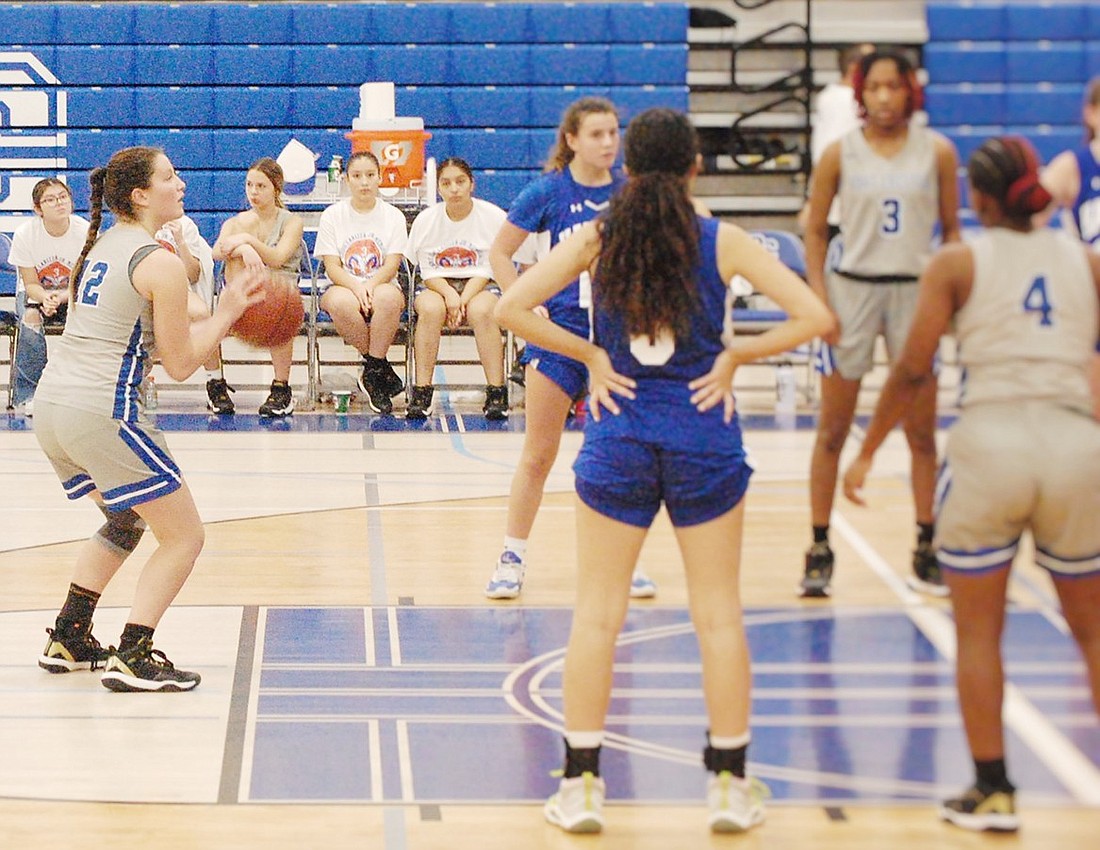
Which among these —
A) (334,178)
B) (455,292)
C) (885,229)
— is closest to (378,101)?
(334,178)

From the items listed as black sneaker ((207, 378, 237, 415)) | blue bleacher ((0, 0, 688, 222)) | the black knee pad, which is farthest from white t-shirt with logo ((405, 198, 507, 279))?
the black knee pad

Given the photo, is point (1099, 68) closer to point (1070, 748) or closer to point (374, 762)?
point (1070, 748)

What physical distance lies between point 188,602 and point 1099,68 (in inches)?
125

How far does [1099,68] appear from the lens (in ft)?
→ 5.75

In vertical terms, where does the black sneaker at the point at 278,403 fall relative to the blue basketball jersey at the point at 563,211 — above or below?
below

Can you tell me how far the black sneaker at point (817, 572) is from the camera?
2.66 metres

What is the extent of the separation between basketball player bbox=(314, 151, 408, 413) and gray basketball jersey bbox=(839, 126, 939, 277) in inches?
227

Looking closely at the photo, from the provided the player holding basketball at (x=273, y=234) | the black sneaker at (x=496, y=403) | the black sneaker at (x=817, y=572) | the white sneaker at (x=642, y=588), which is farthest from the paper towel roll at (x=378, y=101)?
the black sneaker at (x=817, y=572)

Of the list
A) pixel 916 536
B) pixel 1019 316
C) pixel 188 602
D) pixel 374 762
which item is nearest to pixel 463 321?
pixel 188 602

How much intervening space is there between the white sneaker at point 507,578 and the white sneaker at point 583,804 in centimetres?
Result: 168

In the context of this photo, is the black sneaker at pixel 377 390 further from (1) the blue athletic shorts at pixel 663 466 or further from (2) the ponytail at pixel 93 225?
(1) the blue athletic shorts at pixel 663 466

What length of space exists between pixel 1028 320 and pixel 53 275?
6.56 meters

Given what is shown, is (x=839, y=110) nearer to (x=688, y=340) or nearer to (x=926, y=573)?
(x=688, y=340)

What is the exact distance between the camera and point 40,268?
7.82 meters
